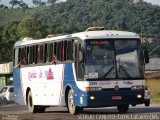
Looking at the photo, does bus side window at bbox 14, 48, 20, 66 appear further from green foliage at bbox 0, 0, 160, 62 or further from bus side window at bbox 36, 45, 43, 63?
green foliage at bbox 0, 0, 160, 62

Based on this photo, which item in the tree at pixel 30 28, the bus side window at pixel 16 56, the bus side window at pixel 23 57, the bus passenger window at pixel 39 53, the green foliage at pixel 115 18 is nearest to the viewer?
the bus passenger window at pixel 39 53

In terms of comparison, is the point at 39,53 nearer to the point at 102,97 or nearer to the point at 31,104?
the point at 31,104

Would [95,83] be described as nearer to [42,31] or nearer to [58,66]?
[58,66]

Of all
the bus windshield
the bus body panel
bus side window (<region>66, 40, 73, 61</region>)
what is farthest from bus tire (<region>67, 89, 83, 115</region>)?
the bus windshield

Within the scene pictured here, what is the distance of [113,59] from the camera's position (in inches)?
915

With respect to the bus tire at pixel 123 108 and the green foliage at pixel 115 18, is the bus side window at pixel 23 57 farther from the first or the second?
the green foliage at pixel 115 18

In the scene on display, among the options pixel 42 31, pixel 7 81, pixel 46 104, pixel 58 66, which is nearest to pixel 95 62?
pixel 58 66

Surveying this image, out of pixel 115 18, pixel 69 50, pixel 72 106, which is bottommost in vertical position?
pixel 72 106

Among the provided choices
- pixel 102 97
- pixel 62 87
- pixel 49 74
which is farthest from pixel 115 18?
pixel 102 97

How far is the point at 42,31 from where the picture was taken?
321ft

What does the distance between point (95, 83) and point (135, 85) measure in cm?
157

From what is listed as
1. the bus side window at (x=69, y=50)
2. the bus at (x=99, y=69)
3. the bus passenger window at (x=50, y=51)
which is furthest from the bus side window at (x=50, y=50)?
the bus side window at (x=69, y=50)

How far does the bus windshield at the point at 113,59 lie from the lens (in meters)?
23.0

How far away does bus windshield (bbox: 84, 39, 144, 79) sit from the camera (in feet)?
75.5
